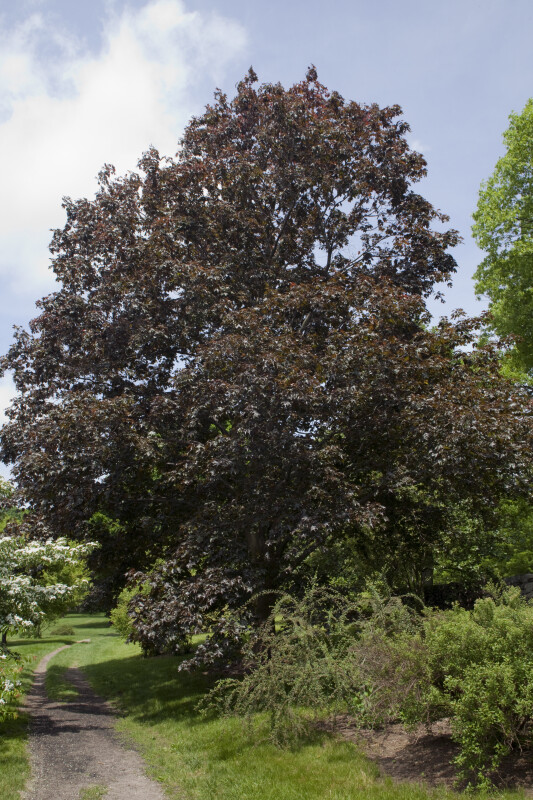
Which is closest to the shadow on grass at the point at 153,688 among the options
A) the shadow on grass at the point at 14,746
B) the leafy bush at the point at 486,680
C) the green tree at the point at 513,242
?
→ the shadow on grass at the point at 14,746

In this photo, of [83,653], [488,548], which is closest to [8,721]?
[488,548]

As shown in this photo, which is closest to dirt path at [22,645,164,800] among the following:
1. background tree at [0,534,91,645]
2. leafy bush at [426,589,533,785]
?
background tree at [0,534,91,645]

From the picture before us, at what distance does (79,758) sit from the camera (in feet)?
28.9

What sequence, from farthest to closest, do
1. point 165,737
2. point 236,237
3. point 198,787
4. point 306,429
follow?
point 236,237, point 306,429, point 165,737, point 198,787

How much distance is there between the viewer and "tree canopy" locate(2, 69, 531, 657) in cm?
1098

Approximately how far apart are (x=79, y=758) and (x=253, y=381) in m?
6.71

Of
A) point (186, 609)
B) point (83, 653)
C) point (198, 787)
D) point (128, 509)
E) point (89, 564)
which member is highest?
point (128, 509)

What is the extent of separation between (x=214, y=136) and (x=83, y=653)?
27.2 metres

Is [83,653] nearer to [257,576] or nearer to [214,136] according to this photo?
[257,576]

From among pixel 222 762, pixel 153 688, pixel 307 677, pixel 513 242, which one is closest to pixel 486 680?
pixel 307 677

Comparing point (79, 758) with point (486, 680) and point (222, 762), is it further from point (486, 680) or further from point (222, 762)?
point (486, 680)

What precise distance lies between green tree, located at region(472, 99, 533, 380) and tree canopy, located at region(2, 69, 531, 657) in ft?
21.5

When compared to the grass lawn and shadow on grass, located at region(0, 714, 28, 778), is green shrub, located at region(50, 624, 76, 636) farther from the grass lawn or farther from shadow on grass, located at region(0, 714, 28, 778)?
shadow on grass, located at region(0, 714, 28, 778)

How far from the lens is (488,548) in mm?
16922
